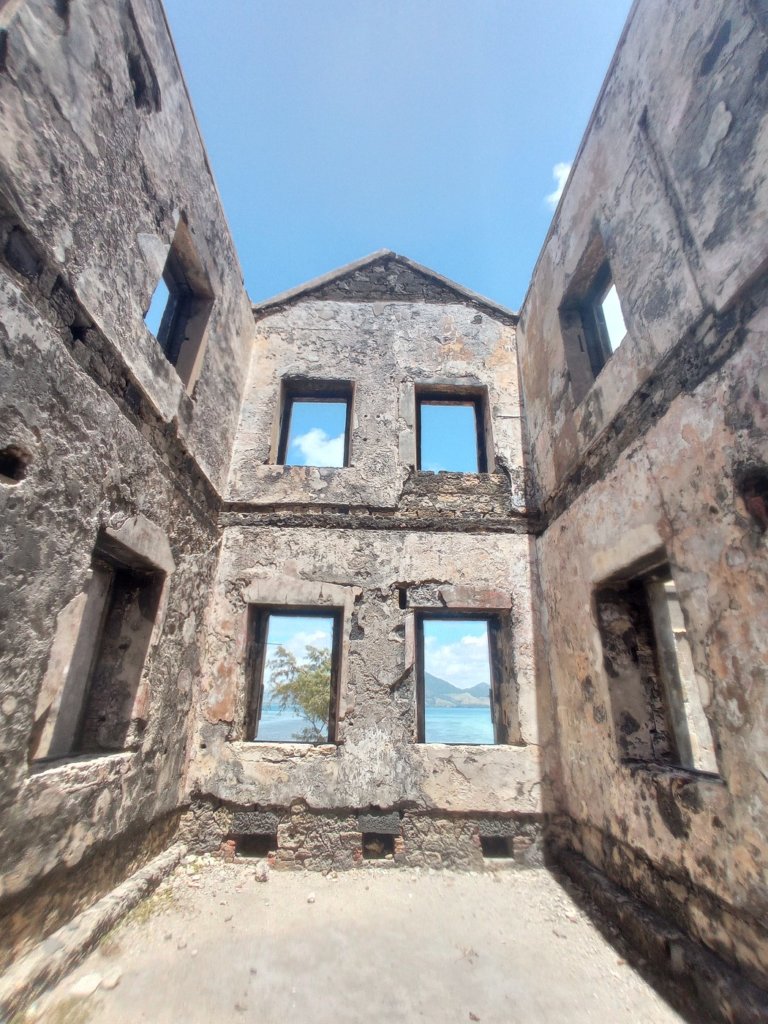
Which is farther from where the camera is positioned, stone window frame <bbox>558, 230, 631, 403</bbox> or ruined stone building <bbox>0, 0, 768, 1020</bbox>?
stone window frame <bbox>558, 230, 631, 403</bbox>

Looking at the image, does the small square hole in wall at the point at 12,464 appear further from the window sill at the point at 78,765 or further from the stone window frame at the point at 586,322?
the stone window frame at the point at 586,322

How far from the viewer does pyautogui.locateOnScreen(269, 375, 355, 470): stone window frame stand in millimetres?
5327

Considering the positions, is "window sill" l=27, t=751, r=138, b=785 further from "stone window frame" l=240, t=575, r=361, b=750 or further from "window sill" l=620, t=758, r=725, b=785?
"window sill" l=620, t=758, r=725, b=785

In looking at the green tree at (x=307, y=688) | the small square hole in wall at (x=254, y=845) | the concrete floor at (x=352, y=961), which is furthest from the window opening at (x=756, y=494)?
the green tree at (x=307, y=688)

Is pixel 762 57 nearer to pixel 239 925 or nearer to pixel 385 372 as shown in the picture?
pixel 385 372

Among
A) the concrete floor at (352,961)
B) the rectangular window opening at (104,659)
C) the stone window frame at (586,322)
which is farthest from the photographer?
the stone window frame at (586,322)

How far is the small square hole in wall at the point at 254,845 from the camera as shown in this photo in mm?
3795

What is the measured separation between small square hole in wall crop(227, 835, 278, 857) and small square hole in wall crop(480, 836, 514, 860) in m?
1.72

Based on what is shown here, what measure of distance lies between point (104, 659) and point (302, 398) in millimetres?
3648

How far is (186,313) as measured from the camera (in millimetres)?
4570

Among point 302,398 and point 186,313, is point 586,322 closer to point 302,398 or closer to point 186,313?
point 302,398

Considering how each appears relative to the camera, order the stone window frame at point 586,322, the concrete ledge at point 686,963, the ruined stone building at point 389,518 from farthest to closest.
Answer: the stone window frame at point 586,322 < the ruined stone building at point 389,518 < the concrete ledge at point 686,963

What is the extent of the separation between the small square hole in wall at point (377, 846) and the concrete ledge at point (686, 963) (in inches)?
61.7

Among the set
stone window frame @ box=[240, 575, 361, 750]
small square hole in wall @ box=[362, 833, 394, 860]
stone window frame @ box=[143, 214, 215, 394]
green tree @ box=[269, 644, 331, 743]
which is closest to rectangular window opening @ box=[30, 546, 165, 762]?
stone window frame @ box=[240, 575, 361, 750]
